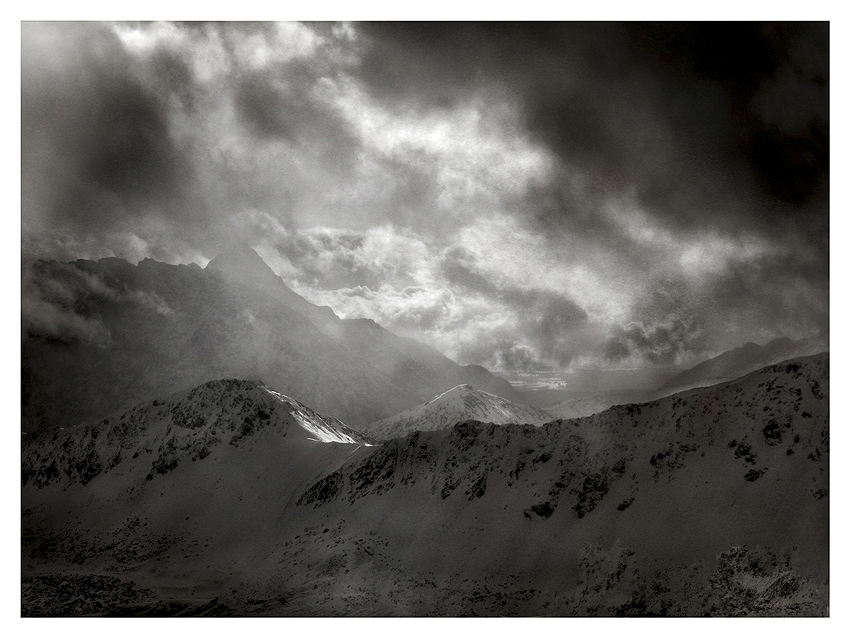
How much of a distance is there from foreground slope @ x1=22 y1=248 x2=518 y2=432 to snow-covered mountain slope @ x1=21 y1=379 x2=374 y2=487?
3.40 ft

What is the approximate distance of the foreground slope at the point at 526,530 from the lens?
24906mm


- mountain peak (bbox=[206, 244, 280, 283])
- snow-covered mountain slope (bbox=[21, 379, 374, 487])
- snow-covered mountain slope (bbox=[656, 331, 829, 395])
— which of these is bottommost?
snow-covered mountain slope (bbox=[21, 379, 374, 487])

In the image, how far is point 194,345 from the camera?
1646 inches

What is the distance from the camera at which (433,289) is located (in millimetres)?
32906

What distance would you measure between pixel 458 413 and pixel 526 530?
11951mm

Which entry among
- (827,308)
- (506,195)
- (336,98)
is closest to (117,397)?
(336,98)

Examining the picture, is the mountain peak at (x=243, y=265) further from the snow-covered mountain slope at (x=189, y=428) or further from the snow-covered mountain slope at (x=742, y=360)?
the snow-covered mountain slope at (x=742, y=360)

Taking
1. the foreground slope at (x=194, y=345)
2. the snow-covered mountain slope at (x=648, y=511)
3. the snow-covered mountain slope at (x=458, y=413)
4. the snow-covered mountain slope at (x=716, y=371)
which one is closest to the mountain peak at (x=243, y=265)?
the foreground slope at (x=194, y=345)

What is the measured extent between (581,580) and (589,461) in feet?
17.4

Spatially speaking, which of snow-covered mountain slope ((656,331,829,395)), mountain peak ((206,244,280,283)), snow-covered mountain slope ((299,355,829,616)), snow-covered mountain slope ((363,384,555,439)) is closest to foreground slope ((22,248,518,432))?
mountain peak ((206,244,280,283))

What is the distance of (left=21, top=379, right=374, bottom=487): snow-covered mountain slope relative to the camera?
4212cm

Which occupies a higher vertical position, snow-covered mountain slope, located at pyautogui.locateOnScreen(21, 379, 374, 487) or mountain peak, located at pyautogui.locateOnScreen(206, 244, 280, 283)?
mountain peak, located at pyautogui.locateOnScreen(206, 244, 280, 283)

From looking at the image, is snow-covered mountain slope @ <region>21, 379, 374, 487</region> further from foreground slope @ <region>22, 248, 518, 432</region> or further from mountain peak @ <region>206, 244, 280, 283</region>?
mountain peak @ <region>206, 244, 280, 283</region>

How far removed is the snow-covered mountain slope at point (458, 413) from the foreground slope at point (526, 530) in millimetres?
1150
